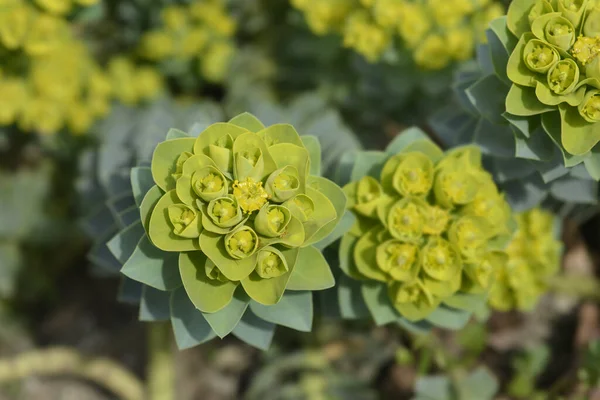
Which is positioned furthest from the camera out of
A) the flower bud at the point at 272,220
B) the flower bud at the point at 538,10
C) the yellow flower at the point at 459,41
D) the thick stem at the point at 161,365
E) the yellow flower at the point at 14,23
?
the thick stem at the point at 161,365

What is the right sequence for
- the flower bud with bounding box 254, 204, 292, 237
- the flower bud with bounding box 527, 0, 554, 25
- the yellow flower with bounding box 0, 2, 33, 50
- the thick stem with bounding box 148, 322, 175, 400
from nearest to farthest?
the flower bud with bounding box 254, 204, 292, 237, the flower bud with bounding box 527, 0, 554, 25, the yellow flower with bounding box 0, 2, 33, 50, the thick stem with bounding box 148, 322, 175, 400

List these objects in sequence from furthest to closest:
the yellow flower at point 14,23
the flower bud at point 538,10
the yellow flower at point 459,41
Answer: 1. the yellow flower at point 459,41
2. the yellow flower at point 14,23
3. the flower bud at point 538,10

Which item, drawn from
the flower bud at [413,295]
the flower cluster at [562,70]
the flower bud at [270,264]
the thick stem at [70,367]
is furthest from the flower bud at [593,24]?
the thick stem at [70,367]

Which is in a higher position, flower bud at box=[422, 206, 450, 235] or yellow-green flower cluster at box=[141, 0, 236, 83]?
flower bud at box=[422, 206, 450, 235]

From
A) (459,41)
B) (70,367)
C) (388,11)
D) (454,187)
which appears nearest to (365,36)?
(388,11)

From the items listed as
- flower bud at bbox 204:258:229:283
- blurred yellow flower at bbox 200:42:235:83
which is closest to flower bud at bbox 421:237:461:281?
flower bud at bbox 204:258:229:283

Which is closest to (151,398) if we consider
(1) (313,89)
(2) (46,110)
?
(2) (46,110)

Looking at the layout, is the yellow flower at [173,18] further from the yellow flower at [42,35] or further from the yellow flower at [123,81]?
the yellow flower at [42,35]

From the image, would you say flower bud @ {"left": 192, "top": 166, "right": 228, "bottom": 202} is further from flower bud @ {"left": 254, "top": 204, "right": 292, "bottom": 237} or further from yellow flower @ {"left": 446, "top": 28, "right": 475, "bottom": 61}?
yellow flower @ {"left": 446, "top": 28, "right": 475, "bottom": 61}

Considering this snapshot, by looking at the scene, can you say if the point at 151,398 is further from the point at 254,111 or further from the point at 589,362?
the point at 589,362
